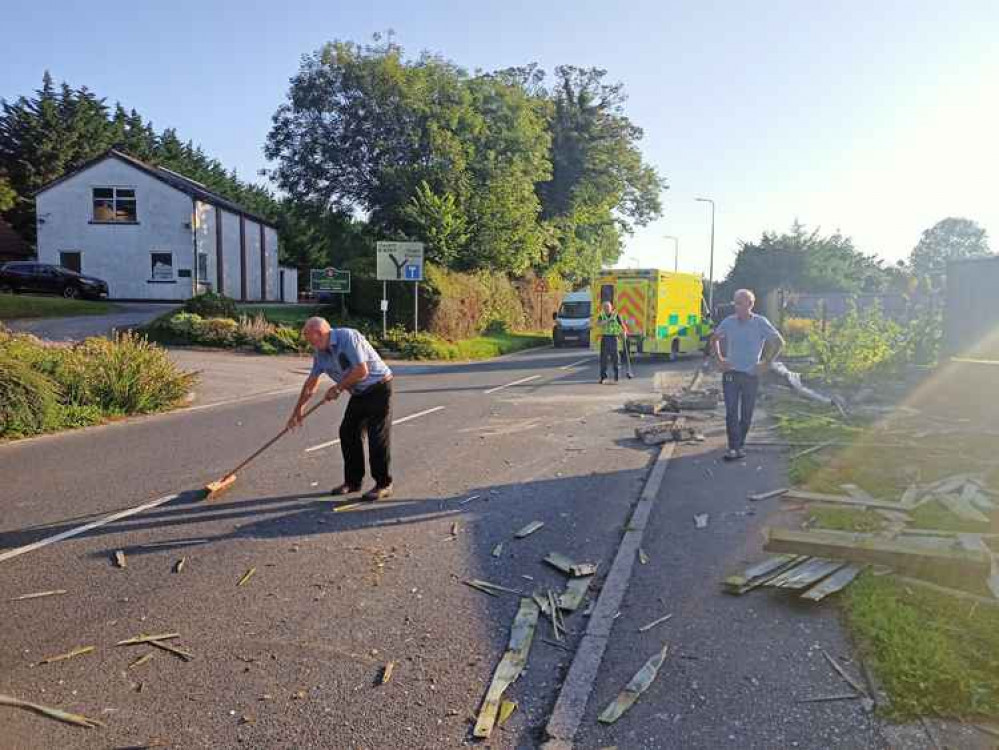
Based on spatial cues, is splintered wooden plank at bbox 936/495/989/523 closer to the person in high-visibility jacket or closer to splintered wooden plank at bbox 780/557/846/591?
splintered wooden plank at bbox 780/557/846/591

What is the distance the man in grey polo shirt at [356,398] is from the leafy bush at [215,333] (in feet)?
60.4

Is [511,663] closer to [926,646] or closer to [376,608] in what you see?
[376,608]

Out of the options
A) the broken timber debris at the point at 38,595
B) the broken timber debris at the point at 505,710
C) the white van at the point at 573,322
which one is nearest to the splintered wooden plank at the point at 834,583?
the broken timber debris at the point at 505,710

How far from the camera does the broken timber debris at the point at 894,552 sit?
4.91m

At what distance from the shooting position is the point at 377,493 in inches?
288

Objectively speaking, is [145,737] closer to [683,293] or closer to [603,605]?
[603,605]

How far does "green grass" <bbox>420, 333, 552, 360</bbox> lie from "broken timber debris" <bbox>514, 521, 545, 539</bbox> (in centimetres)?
2070

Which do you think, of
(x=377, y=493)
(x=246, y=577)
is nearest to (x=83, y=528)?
(x=246, y=577)

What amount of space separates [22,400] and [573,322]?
27.9 m

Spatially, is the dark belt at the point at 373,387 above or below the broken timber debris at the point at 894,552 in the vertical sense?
above

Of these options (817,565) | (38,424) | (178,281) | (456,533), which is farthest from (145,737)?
(178,281)

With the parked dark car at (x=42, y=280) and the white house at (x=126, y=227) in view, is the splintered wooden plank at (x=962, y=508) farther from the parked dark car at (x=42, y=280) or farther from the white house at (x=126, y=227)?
the white house at (x=126, y=227)

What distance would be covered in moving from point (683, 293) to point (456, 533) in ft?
73.6

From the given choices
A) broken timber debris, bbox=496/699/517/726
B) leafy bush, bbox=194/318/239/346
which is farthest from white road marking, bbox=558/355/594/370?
broken timber debris, bbox=496/699/517/726
